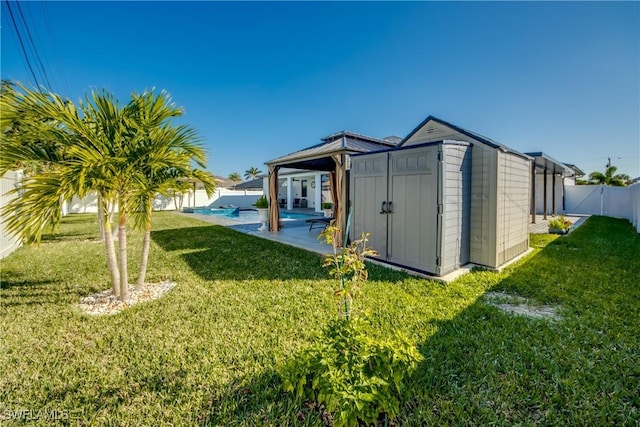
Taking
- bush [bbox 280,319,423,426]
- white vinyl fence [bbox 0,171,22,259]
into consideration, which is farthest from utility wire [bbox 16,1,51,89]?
bush [bbox 280,319,423,426]

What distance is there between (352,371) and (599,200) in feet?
77.0

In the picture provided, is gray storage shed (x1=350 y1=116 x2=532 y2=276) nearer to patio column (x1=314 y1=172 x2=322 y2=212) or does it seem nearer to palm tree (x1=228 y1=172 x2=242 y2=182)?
patio column (x1=314 y1=172 x2=322 y2=212)

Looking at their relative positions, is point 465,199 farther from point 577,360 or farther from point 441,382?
point 441,382

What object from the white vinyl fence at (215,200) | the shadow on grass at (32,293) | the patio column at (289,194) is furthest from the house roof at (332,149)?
the white vinyl fence at (215,200)

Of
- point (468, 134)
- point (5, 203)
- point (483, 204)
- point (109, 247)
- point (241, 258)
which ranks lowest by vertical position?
point (241, 258)

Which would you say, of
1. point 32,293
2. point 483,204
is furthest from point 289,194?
point 32,293

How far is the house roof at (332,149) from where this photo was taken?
301 inches

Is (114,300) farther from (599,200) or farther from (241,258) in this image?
(599,200)

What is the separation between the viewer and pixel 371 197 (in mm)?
6180

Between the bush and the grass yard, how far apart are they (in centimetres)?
24

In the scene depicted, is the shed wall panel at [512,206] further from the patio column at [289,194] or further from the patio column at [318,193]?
the patio column at [289,194]

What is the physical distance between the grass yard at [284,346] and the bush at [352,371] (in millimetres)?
244

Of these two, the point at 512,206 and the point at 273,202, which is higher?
the point at 273,202

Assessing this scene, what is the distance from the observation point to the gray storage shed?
5.11 meters
